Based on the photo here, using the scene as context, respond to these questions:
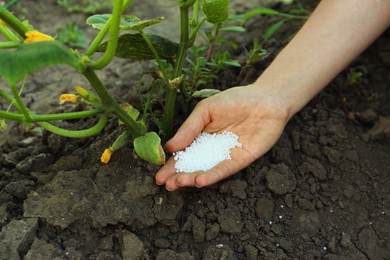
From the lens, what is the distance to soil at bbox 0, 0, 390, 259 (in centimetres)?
150

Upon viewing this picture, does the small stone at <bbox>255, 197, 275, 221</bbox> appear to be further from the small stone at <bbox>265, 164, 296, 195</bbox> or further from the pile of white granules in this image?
the pile of white granules

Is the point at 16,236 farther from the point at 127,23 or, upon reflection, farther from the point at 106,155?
the point at 127,23

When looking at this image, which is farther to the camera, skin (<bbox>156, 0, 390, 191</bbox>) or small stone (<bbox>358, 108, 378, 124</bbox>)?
small stone (<bbox>358, 108, 378, 124</bbox>)

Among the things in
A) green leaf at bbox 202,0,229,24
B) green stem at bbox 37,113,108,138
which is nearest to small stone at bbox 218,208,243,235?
green stem at bbox 37,113,108,138

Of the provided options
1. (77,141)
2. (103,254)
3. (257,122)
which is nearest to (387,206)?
(257,122)

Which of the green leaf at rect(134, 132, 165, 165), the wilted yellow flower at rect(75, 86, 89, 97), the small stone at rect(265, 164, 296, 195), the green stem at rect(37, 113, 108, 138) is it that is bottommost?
the small stone at rect(265, 164, 296, 195)

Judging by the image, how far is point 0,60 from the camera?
1101mm

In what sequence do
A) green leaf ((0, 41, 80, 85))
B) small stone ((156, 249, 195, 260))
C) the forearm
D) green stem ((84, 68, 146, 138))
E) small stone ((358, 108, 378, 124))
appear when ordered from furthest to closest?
small stone ((358, 108, 378, 124)) → the forearm → small stone ((156, 249, 195, 260)) → green stem ((84, 68, 146, 138)) → green leaf ((0, 41, 80, 85))

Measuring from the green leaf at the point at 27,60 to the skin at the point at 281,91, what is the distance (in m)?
0.57

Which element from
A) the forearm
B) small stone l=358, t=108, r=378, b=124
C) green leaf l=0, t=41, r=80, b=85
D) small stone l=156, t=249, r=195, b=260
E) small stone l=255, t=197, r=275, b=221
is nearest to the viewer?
green leaf l=0, t=41, r=80, b=85

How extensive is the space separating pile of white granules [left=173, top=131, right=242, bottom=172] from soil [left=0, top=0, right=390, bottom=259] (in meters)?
0.08

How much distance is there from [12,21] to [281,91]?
883 millimetres

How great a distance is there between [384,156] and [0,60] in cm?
132

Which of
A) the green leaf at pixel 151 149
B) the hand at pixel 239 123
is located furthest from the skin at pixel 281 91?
the green leaf at pixel 151 149
